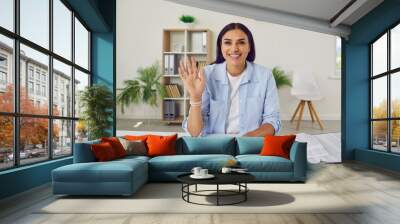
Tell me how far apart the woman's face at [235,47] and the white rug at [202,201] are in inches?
105

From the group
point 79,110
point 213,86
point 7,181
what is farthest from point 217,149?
point 7,181

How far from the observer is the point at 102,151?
5.64 m

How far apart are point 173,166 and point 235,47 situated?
2551mm

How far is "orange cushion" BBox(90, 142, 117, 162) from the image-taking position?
560 centimetres

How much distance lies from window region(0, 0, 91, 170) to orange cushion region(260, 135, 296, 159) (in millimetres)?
3140

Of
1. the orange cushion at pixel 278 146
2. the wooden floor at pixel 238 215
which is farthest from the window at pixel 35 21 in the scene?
the orange cushion at pixel 278 146

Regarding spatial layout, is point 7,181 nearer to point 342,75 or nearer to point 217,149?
point 217,149

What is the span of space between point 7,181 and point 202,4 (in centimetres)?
509

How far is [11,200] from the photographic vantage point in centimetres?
462

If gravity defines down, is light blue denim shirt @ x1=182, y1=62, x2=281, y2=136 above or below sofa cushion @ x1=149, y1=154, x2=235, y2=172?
above

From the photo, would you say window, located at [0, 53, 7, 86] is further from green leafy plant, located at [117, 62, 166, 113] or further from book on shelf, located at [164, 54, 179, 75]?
green leafy plant, located at [117, 62, 166, 113]

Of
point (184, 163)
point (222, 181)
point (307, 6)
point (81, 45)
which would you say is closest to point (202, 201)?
point (222, 181)

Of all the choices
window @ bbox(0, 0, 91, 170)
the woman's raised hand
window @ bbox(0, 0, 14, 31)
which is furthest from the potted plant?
window @ bbox(0, 0, 14, 31)

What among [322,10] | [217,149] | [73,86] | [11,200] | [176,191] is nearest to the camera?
[11,200]
